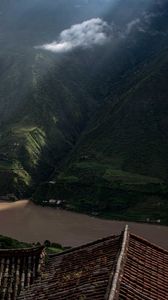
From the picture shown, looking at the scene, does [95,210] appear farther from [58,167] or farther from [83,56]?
[83,56]

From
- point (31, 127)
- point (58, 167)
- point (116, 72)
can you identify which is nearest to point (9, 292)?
point (58, 167)

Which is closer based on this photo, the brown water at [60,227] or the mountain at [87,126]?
the brown water at [60,227]

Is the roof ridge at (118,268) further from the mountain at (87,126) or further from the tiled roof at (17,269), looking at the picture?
the mountain at (87,126)

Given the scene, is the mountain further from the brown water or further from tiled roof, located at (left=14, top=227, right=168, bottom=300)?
tiled roof, located at (left=14, top=227, right=168, bottom=300)

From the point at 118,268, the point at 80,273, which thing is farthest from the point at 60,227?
the point at 118,268

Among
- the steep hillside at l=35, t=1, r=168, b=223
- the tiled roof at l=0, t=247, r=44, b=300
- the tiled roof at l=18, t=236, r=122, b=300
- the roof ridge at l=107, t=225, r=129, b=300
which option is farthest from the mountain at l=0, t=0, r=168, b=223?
the roof ridge at l=107, t=225, r=129, b=300

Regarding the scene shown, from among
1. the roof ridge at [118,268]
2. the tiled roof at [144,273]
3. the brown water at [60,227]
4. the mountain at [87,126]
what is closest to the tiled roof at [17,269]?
the roof ridge at [118,268]
